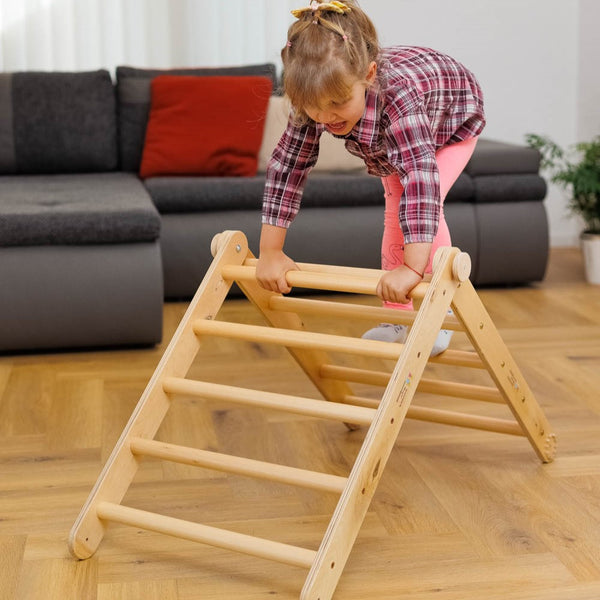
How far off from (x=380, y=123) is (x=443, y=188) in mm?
227

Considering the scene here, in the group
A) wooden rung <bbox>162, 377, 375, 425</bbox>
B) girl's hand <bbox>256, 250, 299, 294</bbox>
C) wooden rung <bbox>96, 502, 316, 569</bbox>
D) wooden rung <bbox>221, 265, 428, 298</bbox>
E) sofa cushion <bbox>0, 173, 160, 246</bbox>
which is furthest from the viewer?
sofa cushion <bbox>0, 173, 160, 246</bbox>

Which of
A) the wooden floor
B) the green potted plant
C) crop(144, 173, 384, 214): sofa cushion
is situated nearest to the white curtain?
crop(144, 173, 384, 214): sofa cushion

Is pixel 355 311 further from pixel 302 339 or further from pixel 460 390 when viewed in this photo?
pixel 460 390

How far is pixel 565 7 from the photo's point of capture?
4332 millimetres

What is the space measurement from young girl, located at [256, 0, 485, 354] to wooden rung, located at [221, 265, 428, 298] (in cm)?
2

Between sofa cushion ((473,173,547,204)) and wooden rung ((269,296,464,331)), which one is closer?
wooden rung ((269,296,464,331))

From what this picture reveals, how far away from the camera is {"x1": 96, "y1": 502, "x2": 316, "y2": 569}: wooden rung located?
4.68ft

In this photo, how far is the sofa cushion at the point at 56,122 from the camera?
362 centimetres

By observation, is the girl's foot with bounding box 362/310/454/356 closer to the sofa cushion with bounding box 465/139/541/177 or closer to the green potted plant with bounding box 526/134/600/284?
the sofa cushion with bounding box 465/139/541/177

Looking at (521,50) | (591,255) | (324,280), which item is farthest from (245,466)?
(521,50)

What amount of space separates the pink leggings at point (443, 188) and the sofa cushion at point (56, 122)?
1972 mm

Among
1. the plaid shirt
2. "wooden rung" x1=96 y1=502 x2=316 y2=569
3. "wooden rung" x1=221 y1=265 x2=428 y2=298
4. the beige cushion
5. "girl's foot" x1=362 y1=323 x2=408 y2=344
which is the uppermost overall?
the plaid shirt

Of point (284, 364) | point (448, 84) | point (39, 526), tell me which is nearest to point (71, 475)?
point (39, 526)

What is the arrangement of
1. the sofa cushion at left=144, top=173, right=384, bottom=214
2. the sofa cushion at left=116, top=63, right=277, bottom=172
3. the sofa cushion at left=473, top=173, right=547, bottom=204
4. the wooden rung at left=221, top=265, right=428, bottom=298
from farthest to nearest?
the sofa cushion at left=116, top=63, right=277, bottom=172, the sofa cushion at left=473, top=173, right=547, bottom=204, the sofa cushion at left=144, top=173, right=384, bottom=214, the wooden rung at left=221, top=265, right=428, bottom=298
